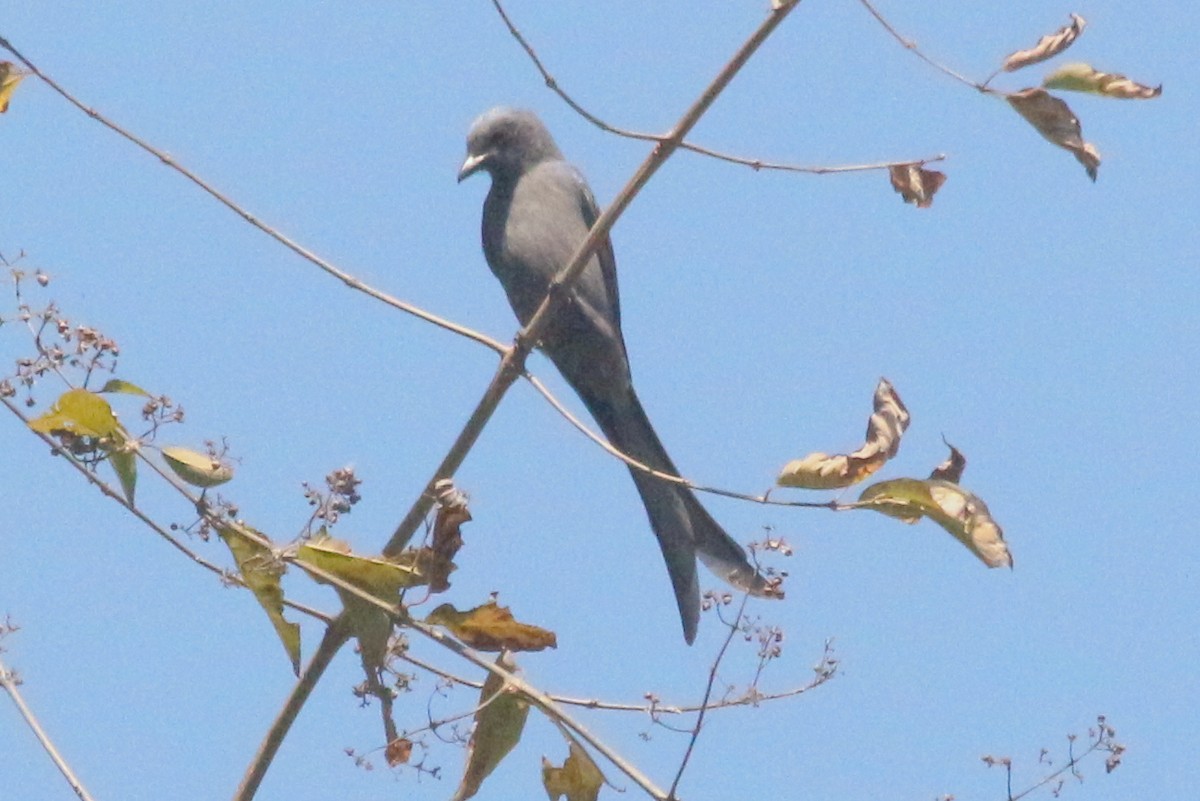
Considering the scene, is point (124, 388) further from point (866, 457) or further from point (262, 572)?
point (866, 457)

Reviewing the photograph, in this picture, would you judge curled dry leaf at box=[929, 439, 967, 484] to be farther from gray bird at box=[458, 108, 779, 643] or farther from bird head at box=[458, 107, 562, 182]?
bird head at box=[458, 107, 562, 182]

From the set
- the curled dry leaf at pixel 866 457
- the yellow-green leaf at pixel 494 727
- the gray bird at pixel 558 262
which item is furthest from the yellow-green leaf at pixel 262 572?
the gray bird at pixel 558 262

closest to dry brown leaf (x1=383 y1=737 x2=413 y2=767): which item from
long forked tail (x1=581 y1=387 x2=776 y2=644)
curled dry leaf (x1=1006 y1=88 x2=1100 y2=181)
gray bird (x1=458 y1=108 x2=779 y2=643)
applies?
long forked tail (x1=581 y1=387 x2=776 y2=644)

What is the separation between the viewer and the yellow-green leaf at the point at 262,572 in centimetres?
267

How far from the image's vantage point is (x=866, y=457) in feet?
8.61

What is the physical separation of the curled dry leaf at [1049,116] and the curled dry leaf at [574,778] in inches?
54.4

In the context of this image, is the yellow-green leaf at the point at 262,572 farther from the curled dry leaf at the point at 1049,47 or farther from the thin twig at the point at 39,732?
the curled dry leaf at the point at 1049,47

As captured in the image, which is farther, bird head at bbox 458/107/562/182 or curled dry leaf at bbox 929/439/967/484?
bird head at bbox 458/107/562/182

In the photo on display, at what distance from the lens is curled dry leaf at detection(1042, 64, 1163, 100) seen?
2.59 metres

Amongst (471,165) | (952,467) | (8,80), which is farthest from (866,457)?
(471,165)

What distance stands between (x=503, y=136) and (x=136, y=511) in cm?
363

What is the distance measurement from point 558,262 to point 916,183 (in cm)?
252

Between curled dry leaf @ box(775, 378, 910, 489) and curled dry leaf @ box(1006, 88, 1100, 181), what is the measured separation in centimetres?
54

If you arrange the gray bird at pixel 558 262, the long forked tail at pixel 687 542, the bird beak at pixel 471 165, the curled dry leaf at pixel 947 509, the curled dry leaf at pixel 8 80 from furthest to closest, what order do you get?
the bird beak at pixel 471 165
the gray bird at pixel 558 262
the long forked tail at pixel 687 542
the curled dry leaf at pixel 8 80
the curled dry leaf at pixel 947 509
